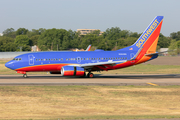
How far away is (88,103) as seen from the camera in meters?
19.8

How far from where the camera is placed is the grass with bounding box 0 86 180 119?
15922mm

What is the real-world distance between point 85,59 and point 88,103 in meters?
19.6

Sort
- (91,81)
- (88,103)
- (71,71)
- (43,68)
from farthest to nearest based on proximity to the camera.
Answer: (43,68) → (71,71) → (91,81) → (88,103)

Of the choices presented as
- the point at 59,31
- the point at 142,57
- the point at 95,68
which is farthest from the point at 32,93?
the point at 59,31

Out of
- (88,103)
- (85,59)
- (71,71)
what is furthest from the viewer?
(85,59)

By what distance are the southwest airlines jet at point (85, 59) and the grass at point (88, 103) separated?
11.5 m

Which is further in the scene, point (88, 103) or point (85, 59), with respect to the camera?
point (85, 59)

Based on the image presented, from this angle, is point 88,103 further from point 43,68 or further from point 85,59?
point 85,59

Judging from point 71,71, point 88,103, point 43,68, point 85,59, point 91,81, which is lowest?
point 88,103

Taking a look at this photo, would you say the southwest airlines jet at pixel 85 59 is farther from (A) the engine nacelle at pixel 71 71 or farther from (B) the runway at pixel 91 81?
(B) the runway at pixel 91 81

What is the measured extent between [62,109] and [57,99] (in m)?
3.88

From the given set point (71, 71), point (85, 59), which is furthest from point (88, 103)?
point (85, 59)

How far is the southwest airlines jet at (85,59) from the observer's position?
37.5 meters

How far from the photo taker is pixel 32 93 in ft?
79.0
